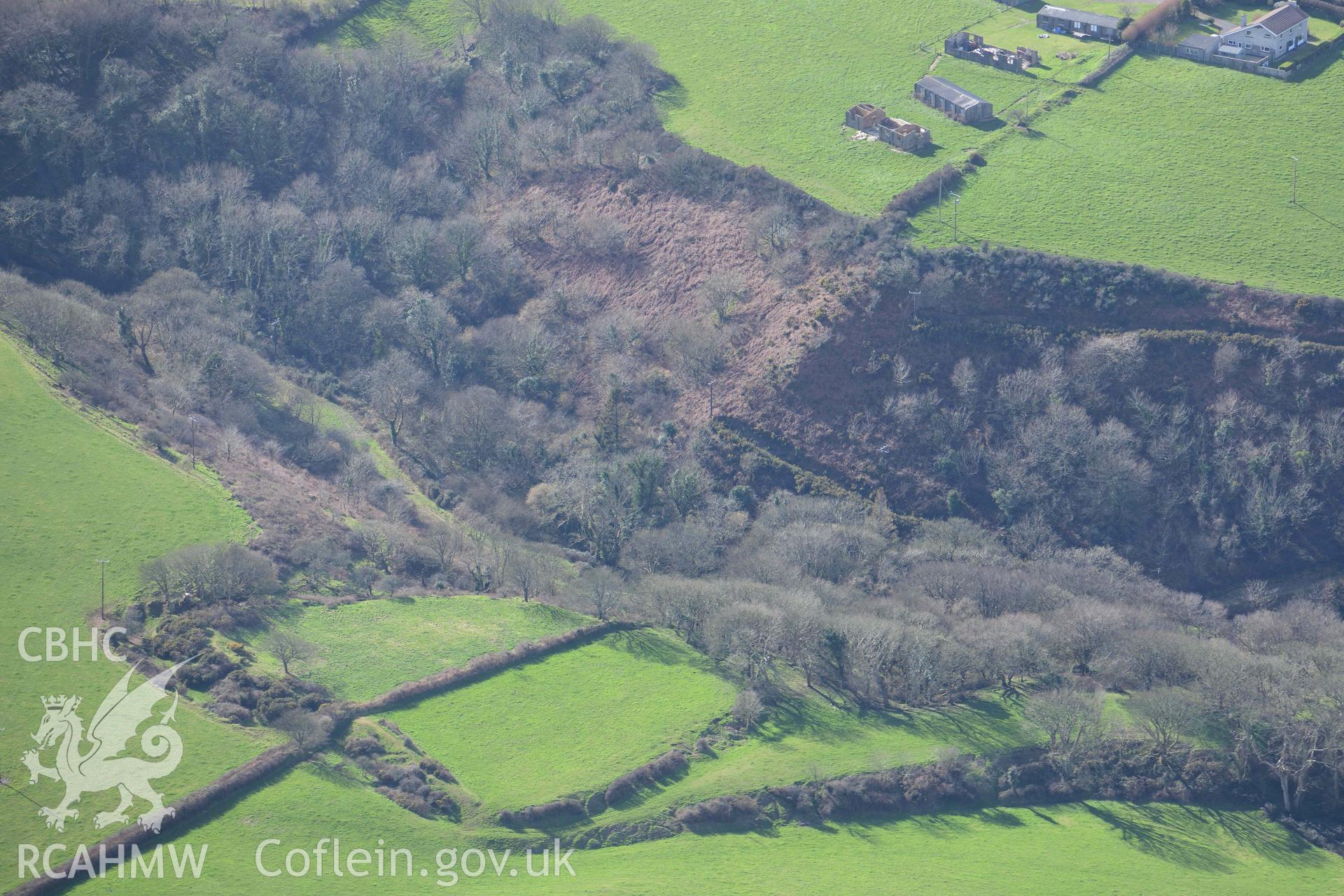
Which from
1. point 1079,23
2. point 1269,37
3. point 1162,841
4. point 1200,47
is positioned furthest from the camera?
point 1079,23

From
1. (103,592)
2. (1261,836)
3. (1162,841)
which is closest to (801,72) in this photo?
(103,592)

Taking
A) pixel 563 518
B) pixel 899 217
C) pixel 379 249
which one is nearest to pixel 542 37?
pixel 379 249

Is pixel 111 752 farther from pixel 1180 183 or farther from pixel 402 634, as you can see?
pixel 1180 183

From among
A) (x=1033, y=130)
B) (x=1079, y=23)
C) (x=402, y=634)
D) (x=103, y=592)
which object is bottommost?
(x=402, y=634)

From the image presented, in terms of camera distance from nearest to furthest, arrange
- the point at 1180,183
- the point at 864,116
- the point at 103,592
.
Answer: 1. the point at 103,592
2. the point at 1180,183
3. the point at 864,116

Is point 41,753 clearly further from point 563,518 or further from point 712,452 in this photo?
point 712,452

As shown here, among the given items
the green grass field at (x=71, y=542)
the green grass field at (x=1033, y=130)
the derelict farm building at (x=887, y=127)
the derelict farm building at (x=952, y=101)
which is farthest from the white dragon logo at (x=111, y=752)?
the derelict farm building at (x=952, y=101)

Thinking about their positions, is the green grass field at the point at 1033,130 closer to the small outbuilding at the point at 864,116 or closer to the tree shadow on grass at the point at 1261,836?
the small outbuilding at the point at 864,116
